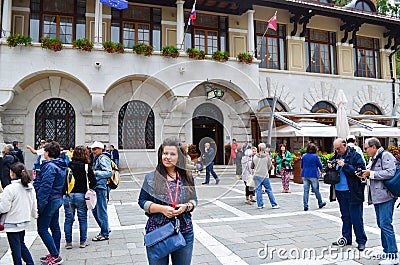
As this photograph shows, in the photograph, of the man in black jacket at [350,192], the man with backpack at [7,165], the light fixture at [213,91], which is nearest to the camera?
the light fixture at [213,91]

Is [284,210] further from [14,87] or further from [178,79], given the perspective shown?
[14,87]

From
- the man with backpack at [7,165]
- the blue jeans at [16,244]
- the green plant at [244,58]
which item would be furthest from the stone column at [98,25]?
the blue jeans at [16,244]

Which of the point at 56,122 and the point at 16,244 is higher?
the point at 56,122

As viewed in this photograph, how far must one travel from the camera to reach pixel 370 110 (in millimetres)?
20969

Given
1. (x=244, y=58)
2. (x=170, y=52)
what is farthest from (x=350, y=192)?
(x=244, y=58)

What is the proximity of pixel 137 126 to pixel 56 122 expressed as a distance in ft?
48.4

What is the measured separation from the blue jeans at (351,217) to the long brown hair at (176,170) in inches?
137

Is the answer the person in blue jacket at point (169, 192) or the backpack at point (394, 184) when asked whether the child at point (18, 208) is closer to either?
the person in blue jacket at point (169, 192)

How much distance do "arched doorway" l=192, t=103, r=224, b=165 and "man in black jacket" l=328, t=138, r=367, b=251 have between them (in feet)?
9.91

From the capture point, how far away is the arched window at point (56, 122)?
15.1 meters

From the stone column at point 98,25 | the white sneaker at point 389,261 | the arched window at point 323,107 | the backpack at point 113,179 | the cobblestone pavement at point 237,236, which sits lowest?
the cobblestone pavement at point 237,236

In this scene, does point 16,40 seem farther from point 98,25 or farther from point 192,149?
point 192,149

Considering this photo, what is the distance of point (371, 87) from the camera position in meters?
20.7

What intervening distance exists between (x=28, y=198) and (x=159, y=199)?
2.40 m
